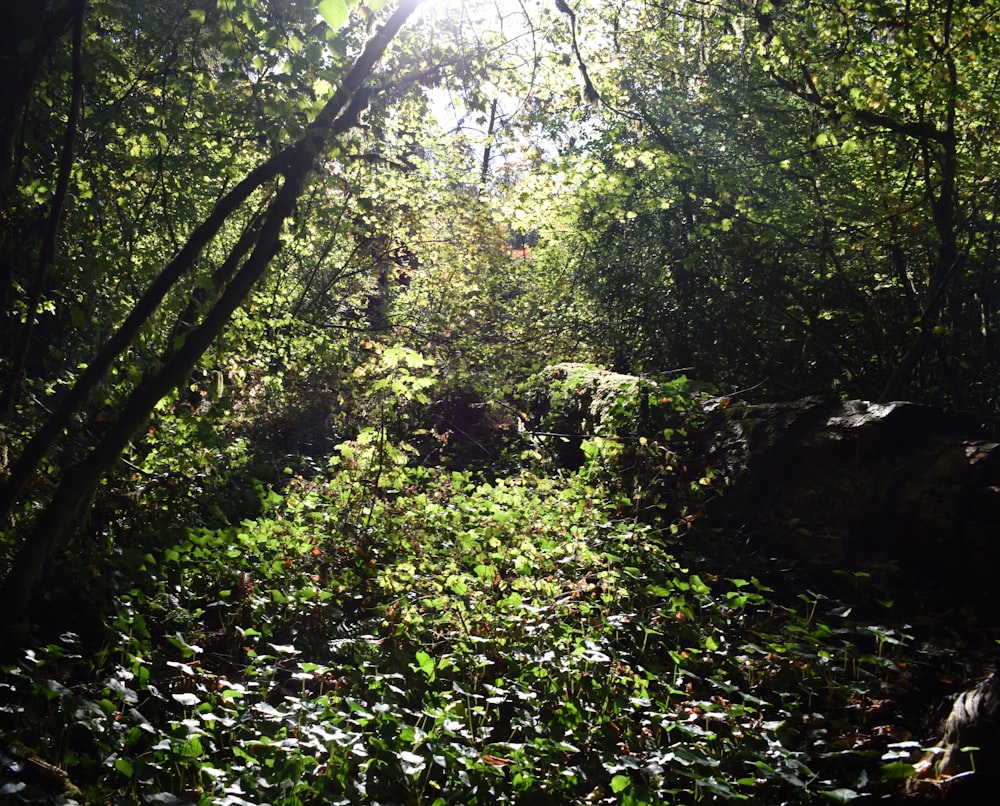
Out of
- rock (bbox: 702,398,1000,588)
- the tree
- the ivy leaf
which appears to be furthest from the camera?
the tree

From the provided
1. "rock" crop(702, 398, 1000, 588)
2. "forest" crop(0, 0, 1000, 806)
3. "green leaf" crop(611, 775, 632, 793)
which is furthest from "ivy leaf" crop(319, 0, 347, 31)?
"rock" crop(702, 398, 1000, 588)

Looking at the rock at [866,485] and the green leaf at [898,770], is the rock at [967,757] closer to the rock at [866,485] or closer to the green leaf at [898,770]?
the green leaf at [898,770]

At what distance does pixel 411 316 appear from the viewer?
13172 millimetres

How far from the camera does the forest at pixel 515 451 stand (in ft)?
10.6

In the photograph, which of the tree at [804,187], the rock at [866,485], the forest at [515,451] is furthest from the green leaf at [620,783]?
the tree at [804,187]

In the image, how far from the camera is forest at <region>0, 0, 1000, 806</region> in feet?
10.6

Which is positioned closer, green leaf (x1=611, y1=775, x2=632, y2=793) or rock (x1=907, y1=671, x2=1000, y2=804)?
green leaf (x1=611, y1=775, x2=632, y2=793)

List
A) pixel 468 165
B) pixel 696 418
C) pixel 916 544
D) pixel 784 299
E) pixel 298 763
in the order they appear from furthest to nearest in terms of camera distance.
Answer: pixel 468 165
pixel 784 299
pixel 696 418
pixel 916 544
pixel 298 763

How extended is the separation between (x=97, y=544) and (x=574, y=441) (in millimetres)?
5729

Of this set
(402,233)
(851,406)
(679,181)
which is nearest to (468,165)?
(402,233)

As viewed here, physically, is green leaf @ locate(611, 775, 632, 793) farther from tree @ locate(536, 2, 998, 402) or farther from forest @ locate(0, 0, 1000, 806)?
tree @ locate(536, 2, 998, 402)

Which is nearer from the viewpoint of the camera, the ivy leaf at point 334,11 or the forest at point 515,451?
the ivy leaf at point 334,11

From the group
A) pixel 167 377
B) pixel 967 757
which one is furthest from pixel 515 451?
pixel 967 757

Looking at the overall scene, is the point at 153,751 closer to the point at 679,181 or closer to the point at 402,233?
the point at 679,181
